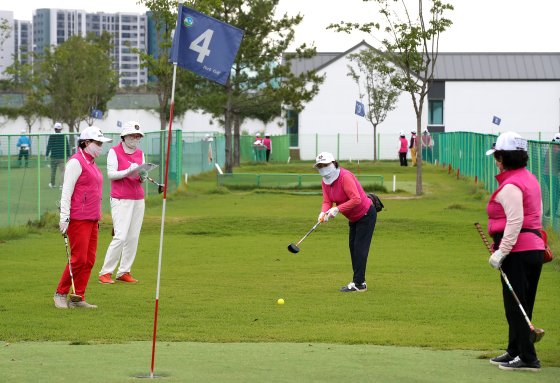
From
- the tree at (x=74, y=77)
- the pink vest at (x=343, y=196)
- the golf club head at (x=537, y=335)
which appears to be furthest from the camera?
the tree at (x=74, y=77)

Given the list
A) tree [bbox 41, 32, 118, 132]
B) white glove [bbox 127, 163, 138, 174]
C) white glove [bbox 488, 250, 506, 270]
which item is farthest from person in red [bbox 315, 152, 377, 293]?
tree [bbox 41, 32, 118, 132]

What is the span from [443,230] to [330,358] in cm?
1463

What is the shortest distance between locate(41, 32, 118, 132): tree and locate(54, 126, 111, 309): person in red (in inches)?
2364

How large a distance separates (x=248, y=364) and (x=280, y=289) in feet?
18.8

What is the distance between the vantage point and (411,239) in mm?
22766

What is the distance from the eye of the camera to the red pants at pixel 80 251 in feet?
41.2

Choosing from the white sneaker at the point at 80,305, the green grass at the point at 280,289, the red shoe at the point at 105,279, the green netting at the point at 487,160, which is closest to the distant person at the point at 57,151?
the green grass at the point at 280,289

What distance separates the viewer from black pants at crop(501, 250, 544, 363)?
29.6 feet

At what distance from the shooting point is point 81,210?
495 inches

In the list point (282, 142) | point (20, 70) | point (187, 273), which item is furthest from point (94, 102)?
point (187, 273)

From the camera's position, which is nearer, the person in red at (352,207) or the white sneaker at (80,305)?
the white sneaker at (80,305)

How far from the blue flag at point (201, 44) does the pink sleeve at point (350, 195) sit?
3755mm

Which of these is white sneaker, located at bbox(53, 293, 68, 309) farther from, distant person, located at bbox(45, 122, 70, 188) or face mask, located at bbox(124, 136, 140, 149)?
distant person, located at bbox(45, 122, 70, 188)

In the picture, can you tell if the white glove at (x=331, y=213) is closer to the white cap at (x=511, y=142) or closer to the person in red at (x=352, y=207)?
the person in red at (x=352, y=207)
